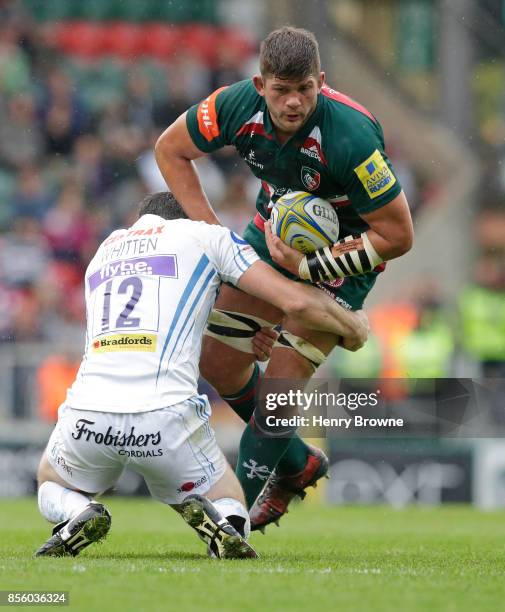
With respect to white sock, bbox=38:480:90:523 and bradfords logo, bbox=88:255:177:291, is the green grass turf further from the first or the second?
bradfords logo, bbox=88:255:177:291

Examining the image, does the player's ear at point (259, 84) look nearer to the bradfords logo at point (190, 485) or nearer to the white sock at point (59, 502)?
the bradfords logo at point (190, 485)

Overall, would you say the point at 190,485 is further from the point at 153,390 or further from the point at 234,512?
the point at 153,390

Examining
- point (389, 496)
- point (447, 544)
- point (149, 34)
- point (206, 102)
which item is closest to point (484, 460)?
point (389, 496)

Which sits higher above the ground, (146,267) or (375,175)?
(375,175)

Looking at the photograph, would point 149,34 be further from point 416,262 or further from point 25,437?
point 25,437

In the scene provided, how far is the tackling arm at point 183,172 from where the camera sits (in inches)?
261

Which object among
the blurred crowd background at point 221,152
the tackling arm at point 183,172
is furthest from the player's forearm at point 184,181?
the blurred crowd background at point 221,152

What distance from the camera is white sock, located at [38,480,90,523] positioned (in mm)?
5531

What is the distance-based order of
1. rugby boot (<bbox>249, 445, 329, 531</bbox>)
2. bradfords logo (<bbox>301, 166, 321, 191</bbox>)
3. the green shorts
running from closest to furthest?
bradfords logo (<bbox>301, 166, 321, 191</bbox>) → the green shorts → rugby boot (<bbox>249, 445, 329, 531</bbox>)

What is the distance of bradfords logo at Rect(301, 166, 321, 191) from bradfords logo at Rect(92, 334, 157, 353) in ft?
3.74

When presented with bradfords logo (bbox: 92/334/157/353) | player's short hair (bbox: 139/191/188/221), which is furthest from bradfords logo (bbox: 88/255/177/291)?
player's short hair (bbox: 139/191/188/221)

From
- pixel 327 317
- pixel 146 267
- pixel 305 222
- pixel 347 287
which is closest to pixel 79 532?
pixel 146 267

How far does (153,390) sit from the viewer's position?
5496 mm

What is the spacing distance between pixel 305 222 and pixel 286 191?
30 cm
